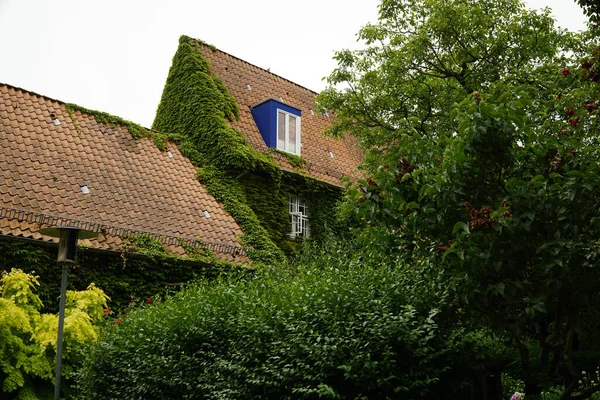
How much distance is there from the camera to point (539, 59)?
50.0ft

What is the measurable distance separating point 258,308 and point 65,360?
495 cm

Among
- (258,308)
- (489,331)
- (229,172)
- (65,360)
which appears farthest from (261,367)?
(229,172)

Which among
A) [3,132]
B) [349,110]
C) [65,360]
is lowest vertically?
[65,360]

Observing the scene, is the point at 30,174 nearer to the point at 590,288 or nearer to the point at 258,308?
the point at 258,308

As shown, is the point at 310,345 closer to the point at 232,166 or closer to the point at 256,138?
the point at 232,166

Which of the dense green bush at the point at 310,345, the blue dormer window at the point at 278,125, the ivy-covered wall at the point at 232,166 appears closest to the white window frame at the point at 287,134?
the blue dormer window at the point at 278,125

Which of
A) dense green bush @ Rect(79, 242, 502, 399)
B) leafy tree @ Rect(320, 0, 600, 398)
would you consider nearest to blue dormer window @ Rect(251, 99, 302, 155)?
dense green bush @ Rect(79, 242, 502, 399)

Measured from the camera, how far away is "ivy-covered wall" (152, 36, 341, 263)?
17.1 meters

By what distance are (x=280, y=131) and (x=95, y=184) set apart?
6.74 m

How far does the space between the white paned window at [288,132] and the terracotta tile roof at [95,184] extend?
3.26 metres

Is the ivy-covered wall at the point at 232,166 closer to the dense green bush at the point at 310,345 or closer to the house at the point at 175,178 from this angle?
the house at the point at 175,178

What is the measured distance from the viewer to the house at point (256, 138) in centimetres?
1802

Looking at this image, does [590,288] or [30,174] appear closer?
[590,288]

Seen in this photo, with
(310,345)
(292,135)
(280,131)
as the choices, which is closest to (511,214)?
(310,345)
